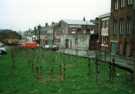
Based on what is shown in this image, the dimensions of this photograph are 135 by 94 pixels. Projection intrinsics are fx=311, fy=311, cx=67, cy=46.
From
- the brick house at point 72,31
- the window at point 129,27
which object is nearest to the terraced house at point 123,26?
the window at point 129,27

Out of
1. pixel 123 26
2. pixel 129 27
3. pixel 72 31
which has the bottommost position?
pixel 72 31

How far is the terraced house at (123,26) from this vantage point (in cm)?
4553

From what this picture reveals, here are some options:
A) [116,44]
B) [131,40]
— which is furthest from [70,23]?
[131,40]

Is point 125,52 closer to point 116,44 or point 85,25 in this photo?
point 116,44

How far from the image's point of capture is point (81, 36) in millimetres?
75500

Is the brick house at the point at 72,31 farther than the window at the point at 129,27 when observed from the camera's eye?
Yes

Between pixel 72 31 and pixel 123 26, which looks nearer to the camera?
pixel 123 26

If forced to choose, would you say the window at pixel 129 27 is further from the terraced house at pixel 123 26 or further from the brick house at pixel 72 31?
the brick house at pixel 72 31

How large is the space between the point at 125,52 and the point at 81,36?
28204 millimetres

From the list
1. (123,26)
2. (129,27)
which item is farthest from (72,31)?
(129,27)

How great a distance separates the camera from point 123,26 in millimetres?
48344

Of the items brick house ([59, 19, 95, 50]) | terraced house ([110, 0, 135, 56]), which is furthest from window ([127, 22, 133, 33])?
brick house ([59, 19, 95, 50])

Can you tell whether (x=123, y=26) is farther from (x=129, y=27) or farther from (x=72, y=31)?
(x=72, y=31)

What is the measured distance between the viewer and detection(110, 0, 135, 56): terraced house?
4553cm
